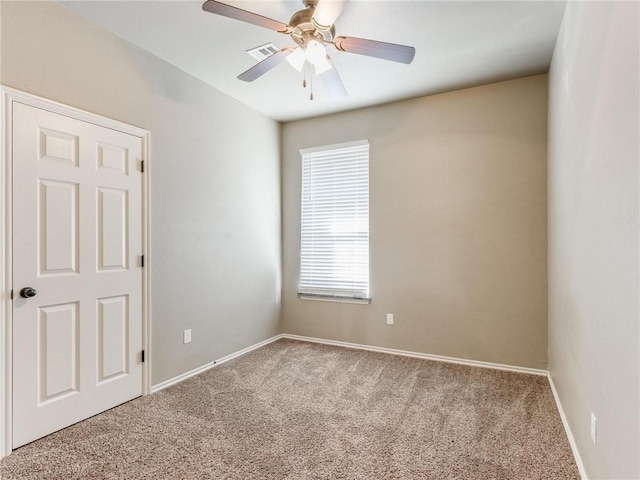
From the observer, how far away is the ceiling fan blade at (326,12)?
1818 mm

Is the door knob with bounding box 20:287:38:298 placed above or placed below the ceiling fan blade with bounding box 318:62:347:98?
below

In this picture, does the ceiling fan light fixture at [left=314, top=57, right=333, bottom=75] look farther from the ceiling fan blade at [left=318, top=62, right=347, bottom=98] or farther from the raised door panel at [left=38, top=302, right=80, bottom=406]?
the raised door panel at [left=38, top=302, right=80, bottom=406]

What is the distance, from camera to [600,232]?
1.59 metres

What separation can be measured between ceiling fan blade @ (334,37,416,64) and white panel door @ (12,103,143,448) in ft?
5.99

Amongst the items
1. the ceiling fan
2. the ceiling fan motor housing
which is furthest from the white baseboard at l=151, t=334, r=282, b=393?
the ceiling fan motor housing

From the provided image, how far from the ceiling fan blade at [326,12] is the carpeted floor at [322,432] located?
8.22ft

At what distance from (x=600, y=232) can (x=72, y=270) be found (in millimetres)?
3113

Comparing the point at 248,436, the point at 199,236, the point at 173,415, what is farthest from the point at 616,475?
the point at 199,236

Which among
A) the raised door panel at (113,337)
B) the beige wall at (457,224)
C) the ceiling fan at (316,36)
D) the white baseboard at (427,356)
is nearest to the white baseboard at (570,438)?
the white baseboard at (427,356)

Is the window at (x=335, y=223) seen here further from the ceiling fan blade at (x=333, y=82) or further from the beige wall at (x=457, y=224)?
the ceiling fan blade at (x=333, y=82)

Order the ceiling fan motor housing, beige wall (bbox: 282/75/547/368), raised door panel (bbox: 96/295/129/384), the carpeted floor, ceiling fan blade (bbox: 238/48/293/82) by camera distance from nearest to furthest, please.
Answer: the carpeted floor
the ceiling fan motor housing
ceiling fan blade (bbox: 238/48/293/82)
raised door panel (bbox: 96/295/129/384)
beige wall (bbox: 282/75/547/368)

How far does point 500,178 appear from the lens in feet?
11.1

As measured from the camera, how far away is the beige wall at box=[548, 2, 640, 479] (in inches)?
48.3

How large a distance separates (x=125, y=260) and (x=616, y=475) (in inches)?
123
